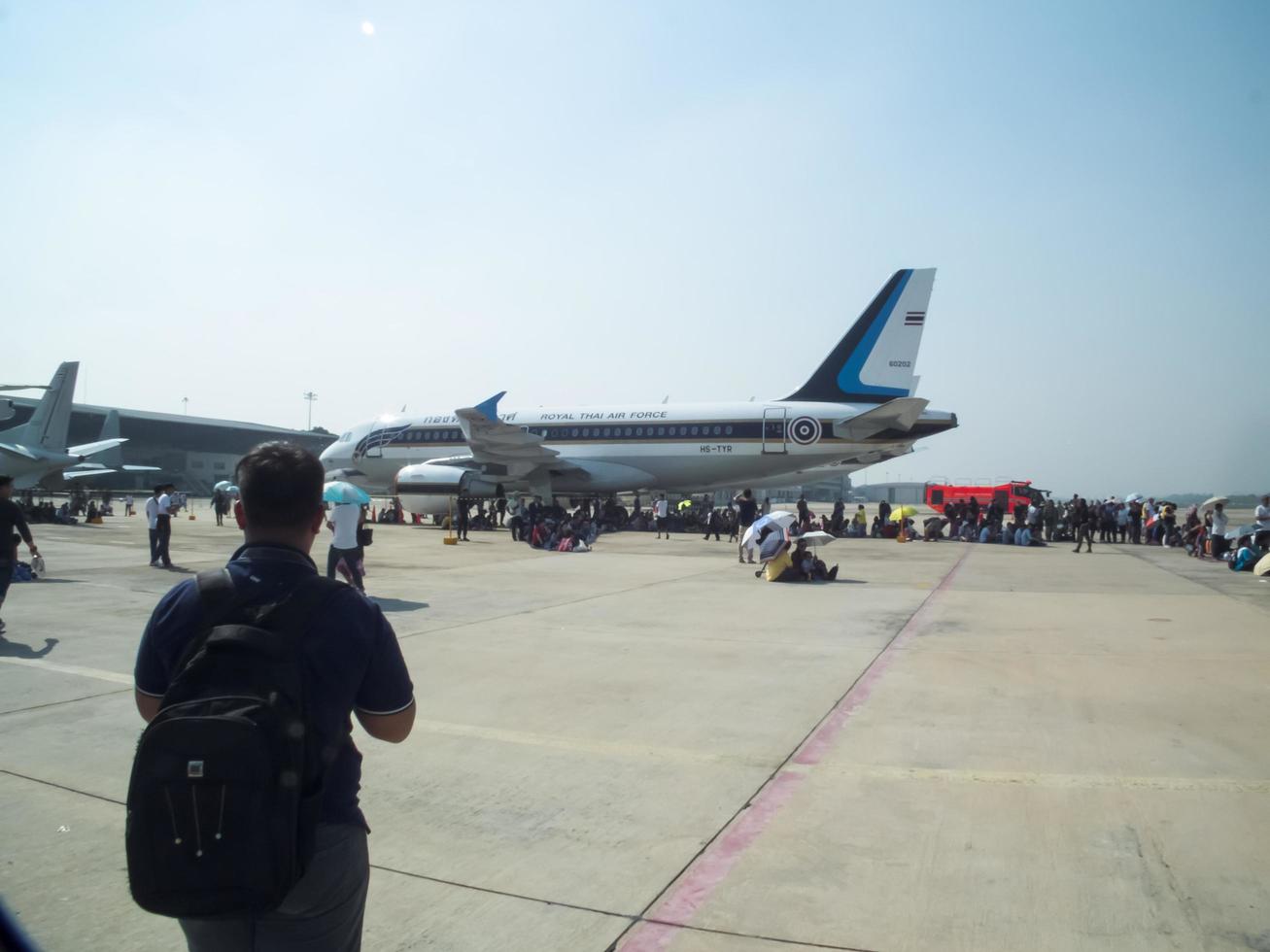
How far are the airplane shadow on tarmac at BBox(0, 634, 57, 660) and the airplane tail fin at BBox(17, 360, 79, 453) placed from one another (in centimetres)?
2279

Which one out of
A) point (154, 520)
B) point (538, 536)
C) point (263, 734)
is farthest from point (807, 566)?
point (263, 734)

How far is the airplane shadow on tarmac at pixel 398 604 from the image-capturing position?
33.1 ft

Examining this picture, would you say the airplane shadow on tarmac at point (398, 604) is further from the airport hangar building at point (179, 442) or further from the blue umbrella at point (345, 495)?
the airport hangar building at point (179, 442)

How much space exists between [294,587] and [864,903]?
7.79 ft

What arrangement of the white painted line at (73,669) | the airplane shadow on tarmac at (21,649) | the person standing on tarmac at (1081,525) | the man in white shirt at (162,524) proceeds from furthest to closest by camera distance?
the person standing on tarmac at (1081,525) → the man in white shirt at (162,524) → the airplane shadow on tarmac at (21,649) → the white painted line at (73,669)

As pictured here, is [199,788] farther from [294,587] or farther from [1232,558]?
[1232,558]

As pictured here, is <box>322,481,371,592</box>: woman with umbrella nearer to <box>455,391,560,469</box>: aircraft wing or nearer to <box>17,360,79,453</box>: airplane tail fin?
<box>455,391,560,469</box>: aircraft wing

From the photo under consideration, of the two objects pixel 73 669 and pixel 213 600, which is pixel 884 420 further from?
pixel 213 600

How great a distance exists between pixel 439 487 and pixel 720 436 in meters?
8.70

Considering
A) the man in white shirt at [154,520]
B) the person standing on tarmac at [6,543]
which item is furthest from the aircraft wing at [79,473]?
the person standing on tarmac at [6,543]

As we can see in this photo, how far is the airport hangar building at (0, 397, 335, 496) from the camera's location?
71000 mm

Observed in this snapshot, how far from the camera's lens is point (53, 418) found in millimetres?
27422

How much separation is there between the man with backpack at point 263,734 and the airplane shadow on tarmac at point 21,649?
6472 mm

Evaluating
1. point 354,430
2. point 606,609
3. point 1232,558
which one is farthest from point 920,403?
point 354,430
